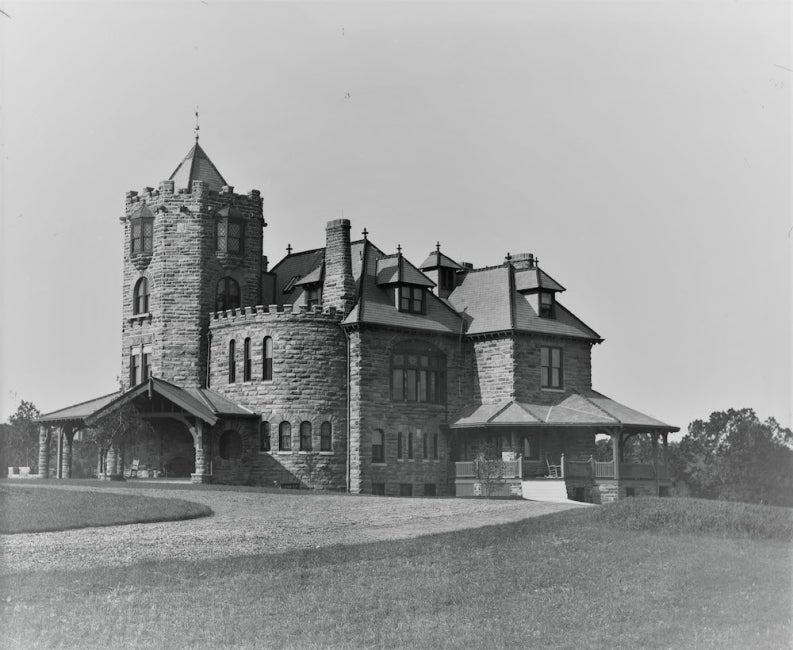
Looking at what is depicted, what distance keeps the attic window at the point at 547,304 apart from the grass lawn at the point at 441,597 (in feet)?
77.0

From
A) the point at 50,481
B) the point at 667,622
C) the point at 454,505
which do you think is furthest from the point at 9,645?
the point at 50,481

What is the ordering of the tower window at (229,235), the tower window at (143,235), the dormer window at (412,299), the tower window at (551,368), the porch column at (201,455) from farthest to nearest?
the tower window at (551,368)
the tower window at (143,235)
the tower window at (229,235)
the dormer window at (412,299)
the porch column at (201,455)

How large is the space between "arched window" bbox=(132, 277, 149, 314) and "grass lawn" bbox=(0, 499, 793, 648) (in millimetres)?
25661

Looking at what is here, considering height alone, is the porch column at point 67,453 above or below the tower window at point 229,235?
below

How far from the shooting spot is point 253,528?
26500 millimetres

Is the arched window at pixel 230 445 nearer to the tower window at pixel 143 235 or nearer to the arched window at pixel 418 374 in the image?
the arched window at pixel 418 374

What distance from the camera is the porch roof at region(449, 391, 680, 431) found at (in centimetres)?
4472

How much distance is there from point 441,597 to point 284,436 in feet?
81.5

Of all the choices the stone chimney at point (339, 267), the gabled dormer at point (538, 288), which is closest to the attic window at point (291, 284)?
the stone chimney at point (339, 267)

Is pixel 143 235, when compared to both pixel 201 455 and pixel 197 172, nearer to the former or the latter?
pixel 197 172

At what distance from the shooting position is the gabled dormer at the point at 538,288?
48562 millimetres

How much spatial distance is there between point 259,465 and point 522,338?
1168 centimetres

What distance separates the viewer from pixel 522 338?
47.1 meters

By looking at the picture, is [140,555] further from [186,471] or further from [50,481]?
[186,471]
